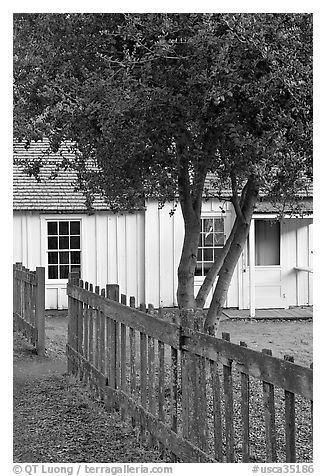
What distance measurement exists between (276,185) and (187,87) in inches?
87.4

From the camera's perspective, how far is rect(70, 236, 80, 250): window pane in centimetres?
1800

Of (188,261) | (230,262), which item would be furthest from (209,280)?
(188,261)

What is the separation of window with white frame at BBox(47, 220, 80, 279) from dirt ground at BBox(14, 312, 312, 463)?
20.4ft

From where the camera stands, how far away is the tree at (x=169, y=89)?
644 centimetres

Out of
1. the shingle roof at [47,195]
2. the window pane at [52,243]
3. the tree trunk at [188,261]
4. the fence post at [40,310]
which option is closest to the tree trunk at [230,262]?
the tree trunk at [188,261]

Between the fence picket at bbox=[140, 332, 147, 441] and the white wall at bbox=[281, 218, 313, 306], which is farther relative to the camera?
the white wall at bbox=[281, 218, 313, 306]

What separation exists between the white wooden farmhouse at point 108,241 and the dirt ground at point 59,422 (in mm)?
6043

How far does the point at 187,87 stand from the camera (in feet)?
22.1

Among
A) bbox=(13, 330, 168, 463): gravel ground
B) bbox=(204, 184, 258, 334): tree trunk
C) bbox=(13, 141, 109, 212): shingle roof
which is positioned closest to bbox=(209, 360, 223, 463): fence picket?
bbox=(13, 330, 168, 463): gravel ground

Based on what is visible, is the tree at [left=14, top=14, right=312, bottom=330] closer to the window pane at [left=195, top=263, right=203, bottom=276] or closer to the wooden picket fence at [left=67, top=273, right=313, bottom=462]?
the wooden picket fence at [left=67, top=273, right=313, bottom=462]

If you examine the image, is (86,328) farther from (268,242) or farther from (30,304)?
(268,242)

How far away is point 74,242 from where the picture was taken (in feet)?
59.2

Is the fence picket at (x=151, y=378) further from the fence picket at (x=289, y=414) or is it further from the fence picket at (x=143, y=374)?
the fence picket at (x=289, y=414)

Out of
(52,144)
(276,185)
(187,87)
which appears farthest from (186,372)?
(276,185)
